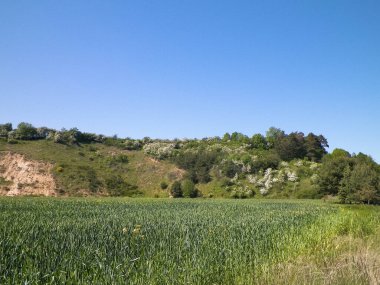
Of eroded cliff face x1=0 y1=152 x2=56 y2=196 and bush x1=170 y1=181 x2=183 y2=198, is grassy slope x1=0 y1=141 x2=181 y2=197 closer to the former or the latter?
eroded cliff face x1=0 y1=152 x2=56 y2=196

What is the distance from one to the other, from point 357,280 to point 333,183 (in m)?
53.3

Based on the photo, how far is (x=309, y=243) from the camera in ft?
42.3

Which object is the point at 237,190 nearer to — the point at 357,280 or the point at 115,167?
the point at 115,167

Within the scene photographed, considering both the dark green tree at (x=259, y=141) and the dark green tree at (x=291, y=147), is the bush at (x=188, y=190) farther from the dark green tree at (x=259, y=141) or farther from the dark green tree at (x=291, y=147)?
the dark green tree at (x=259, y=141)

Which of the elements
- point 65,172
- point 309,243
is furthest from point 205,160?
point 309,243

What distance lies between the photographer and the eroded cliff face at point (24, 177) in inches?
2677

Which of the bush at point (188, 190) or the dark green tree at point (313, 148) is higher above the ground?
the dark green tree at point (313, 148)

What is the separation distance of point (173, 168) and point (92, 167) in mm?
20019

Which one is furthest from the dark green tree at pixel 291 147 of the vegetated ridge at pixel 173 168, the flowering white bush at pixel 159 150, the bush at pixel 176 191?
the bush at pixel 176 191

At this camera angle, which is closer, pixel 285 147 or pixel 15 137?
pixel 15 137

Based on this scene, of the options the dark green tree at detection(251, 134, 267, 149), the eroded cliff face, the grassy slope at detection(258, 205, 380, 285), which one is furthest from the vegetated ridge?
the grassy slope at detection(258, 205, 380, 285)

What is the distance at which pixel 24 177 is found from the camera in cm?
7169

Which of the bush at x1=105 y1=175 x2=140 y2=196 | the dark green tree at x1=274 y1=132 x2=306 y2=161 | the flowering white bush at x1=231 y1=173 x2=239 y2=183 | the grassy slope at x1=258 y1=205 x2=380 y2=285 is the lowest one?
the bush at x1=105 y1=175 x2=140 y2=196

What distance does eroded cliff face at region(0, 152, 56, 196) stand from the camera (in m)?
68.0
